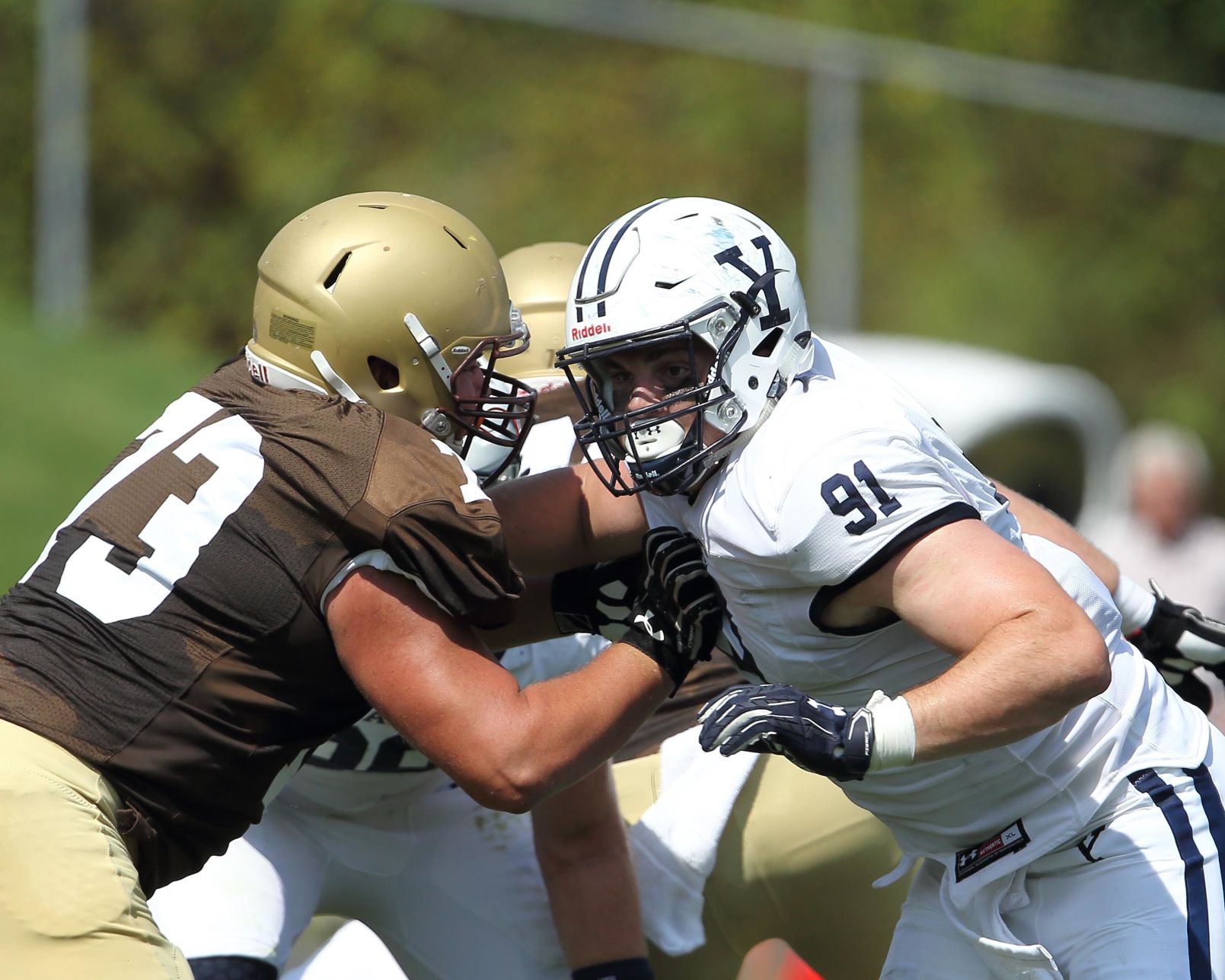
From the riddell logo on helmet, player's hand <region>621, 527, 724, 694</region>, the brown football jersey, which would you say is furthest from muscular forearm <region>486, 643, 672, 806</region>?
the riddell logo on helmet

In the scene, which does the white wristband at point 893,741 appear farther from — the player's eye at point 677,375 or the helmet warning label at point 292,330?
the helmet warning label at point 292,330

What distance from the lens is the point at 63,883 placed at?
7.89 ft

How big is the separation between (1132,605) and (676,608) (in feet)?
4.02

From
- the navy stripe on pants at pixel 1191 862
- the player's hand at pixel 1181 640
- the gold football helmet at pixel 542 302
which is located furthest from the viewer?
the gold football helmet at pixel 542 302

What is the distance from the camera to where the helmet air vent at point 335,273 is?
9.70ft

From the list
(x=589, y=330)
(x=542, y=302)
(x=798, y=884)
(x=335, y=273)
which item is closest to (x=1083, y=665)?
(x=589, y=330)

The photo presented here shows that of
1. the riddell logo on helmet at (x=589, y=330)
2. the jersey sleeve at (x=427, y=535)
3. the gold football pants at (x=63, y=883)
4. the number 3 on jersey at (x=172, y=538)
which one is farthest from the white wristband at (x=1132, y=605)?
the gold football pants at (x=63, y=883)

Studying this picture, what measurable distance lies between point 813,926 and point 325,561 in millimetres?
1811

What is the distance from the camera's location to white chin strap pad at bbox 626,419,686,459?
2.72 metres

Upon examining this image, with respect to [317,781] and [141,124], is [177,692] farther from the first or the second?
[141,124]

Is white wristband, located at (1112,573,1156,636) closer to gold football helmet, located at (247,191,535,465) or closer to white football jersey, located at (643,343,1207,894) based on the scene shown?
white football jersey, located at (643,343,1207,894)

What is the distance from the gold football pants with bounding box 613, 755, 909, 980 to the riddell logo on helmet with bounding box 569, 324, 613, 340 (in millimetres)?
1455

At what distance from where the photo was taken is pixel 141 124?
1007 centimetres

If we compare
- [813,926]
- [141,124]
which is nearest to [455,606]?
[813,926]
